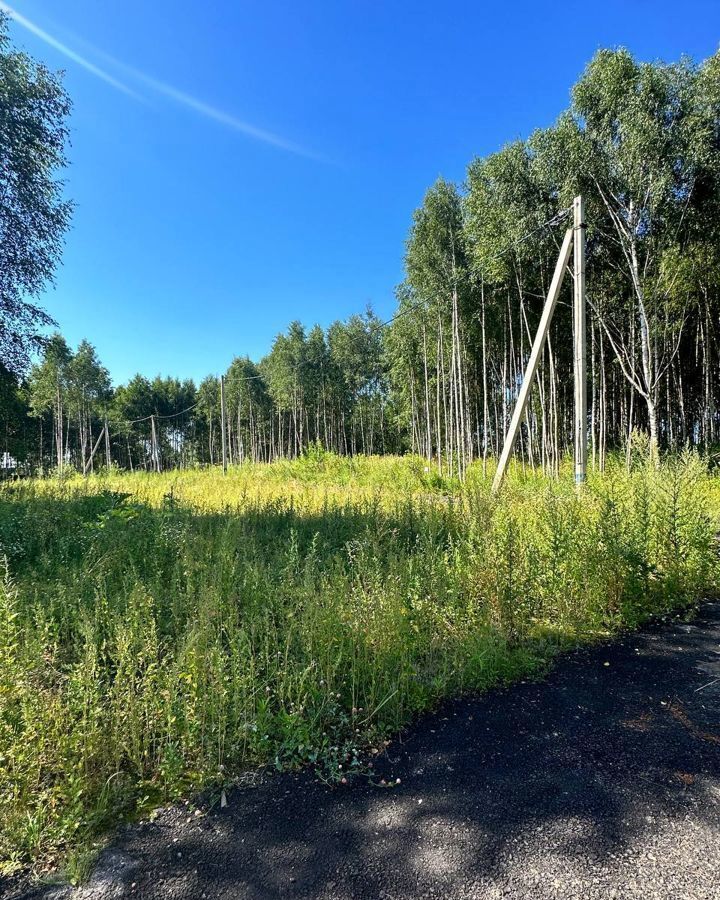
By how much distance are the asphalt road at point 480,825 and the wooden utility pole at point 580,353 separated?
4261 millimetres

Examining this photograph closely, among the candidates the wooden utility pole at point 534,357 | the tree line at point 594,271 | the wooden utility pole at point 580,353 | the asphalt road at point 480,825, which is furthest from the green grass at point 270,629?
the tree line at point 594,271

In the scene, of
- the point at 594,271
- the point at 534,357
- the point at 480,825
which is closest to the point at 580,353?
the point at 534,357

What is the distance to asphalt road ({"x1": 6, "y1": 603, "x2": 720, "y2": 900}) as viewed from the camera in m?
1.36

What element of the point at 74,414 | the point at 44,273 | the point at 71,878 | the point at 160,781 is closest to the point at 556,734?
the point at 160,781

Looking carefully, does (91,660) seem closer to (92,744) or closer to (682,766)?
(92,744)

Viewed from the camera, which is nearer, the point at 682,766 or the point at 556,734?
the point at 682,766

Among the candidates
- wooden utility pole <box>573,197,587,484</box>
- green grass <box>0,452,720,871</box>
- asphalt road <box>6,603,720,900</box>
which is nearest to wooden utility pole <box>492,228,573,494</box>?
wooden utility pole <box>573,197,587,484</box>

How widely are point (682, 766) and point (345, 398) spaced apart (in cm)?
3438

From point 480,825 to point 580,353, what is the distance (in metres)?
6.33

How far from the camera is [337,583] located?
121 inches

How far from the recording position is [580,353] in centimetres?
648

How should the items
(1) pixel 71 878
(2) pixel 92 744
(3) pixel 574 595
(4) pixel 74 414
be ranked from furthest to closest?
1. (4) pixel 74 414
2. (3) pixel 574 595
3. (2) pixel 92 744
4. (1) pixel 71 878

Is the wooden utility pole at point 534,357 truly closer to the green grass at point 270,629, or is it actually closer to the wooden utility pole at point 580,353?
the wooden utility pole at point 580,353

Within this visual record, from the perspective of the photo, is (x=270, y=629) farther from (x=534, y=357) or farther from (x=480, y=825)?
(x=534, y=357)
